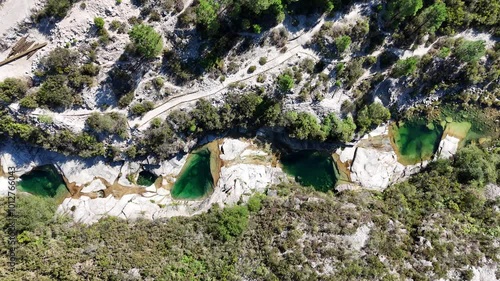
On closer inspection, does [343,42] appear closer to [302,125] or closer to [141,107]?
[302,125]

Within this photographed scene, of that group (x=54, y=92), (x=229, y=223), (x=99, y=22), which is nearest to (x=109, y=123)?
(x=54, y=92)

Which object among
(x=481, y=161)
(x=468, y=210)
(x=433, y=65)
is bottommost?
(x=468, y=210)

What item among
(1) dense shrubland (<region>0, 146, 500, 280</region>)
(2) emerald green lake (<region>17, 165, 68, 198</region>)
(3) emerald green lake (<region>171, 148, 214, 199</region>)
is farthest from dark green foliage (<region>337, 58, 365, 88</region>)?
(2) emerald green lake (<region>17, 165, 68, 198</region>)

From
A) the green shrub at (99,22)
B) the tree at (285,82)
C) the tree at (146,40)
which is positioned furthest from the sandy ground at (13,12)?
the tree at (285,82)

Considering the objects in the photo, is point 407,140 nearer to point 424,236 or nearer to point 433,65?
point 433,65

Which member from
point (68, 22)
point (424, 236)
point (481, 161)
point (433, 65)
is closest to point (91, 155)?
point (68, 22)

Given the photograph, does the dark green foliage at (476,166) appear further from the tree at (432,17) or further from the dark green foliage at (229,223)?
the dark green foliage at (229,223)
